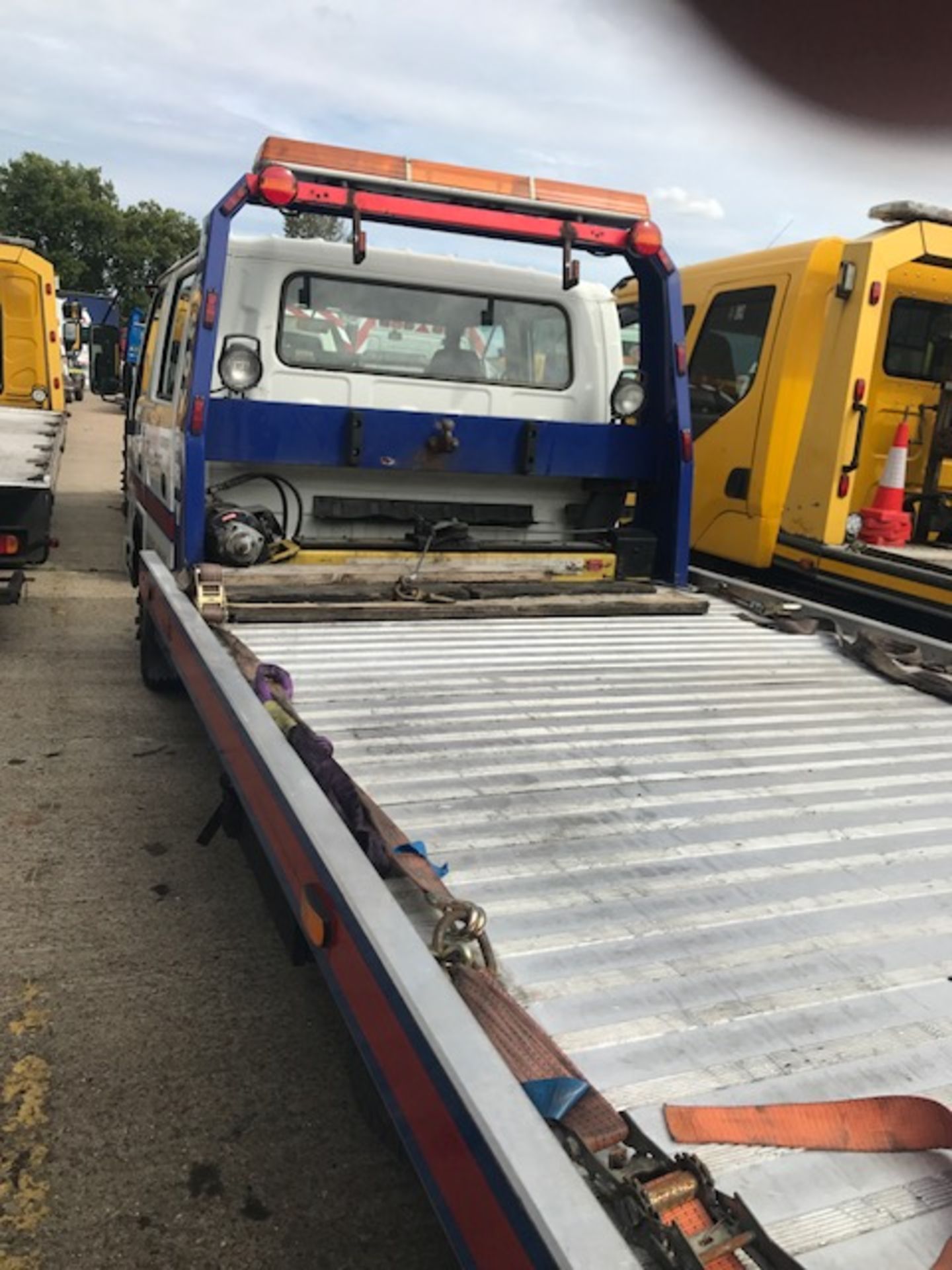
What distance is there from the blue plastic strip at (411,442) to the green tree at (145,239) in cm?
5203

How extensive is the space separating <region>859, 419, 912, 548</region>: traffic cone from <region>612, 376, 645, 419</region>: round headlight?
2.30 m

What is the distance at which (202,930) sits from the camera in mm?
3135

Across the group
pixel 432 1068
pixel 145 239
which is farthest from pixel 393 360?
pixel 145 239

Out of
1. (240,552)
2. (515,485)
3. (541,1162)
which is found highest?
(515,485)

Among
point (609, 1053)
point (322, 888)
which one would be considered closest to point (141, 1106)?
point (322, 888)

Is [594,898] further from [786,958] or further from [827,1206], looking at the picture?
[827,1206]

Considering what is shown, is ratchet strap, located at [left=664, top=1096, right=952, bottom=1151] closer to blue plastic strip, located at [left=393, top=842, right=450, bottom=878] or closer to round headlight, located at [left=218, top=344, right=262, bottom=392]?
blue plastic strip, located at [left=393, top=842, right=450, bottom=878]

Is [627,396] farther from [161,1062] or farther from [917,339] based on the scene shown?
[161,1062]

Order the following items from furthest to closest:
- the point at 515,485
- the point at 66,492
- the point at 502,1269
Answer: the point at 66,492, the point at 515,485, the point at 502,1269

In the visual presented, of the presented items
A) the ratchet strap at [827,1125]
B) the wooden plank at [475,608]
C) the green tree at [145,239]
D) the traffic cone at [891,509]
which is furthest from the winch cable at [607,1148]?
the green tree at [145,239]

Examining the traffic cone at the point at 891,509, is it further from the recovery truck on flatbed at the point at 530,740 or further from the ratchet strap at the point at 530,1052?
the ratchet strap at the point at 530,1052

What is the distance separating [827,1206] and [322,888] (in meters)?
0.90

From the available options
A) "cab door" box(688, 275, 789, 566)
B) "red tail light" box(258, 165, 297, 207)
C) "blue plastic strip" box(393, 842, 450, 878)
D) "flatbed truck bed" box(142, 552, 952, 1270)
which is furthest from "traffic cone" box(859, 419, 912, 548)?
"blue plastic strip" box(393, 842, 450, 878)

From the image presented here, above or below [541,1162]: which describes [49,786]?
below
